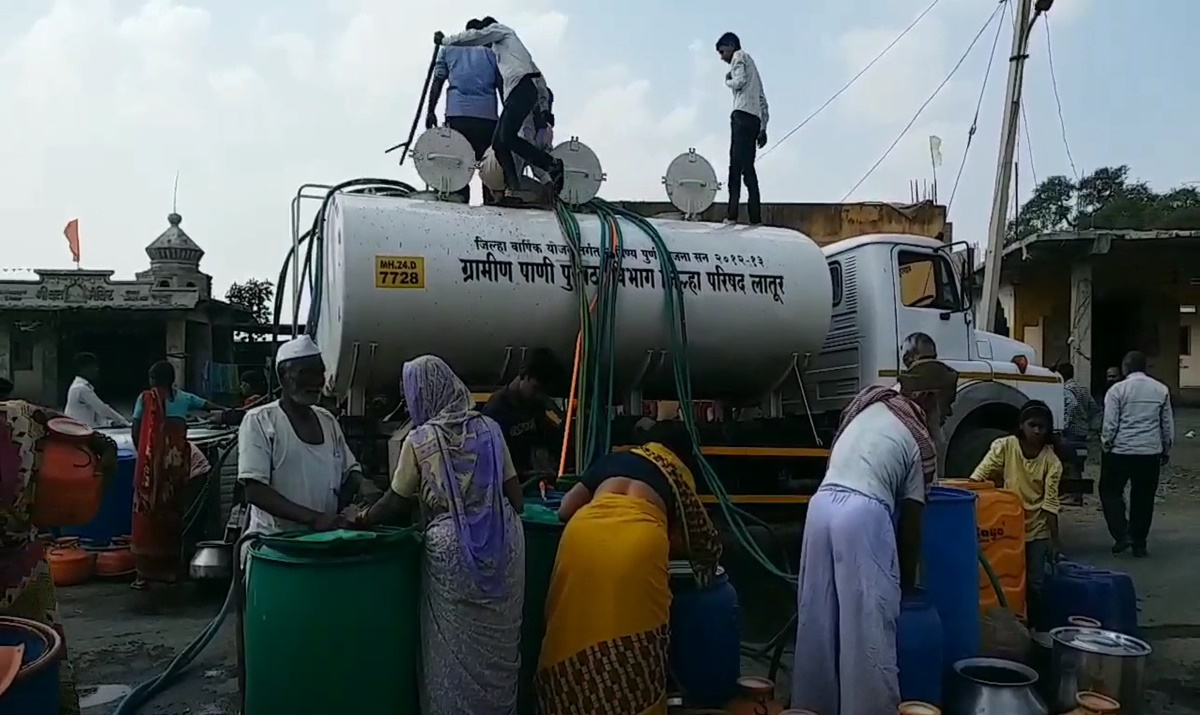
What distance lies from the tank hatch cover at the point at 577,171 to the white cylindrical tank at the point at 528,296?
0.94 feet

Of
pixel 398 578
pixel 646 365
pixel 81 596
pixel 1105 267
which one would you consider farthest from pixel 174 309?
pixel 398 578

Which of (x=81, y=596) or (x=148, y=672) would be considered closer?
(x=148, y=672)

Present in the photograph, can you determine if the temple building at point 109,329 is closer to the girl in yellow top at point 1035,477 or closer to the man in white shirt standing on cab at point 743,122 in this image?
the man in white shirt standing on cab at point 743,122

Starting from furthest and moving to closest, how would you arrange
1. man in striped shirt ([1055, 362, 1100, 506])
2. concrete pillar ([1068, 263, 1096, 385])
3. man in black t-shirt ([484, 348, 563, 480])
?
concrete pillar ([1068, 263, 1096, 385]) → man in striped shirt ([1055, 362, 1100, 506]) → man in black t-shirt ([484, 348, 563, 480])

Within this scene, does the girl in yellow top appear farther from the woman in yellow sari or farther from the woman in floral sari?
the woman in floral sari

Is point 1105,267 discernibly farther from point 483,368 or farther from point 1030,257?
point 483,368

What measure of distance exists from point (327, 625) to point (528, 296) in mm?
3520

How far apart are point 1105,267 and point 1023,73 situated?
259 inches

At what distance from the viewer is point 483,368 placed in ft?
20.9

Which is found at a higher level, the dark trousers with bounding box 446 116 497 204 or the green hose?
the dark trousers with bounding box 446 116 497 204

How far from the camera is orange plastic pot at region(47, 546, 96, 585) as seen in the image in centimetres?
649

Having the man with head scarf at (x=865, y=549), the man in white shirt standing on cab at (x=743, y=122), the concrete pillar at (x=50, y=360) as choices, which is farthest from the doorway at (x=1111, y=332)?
the concrete pillar at (x=50, y=360)

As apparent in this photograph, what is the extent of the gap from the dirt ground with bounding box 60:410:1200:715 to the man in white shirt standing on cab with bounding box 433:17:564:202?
330 centimetres

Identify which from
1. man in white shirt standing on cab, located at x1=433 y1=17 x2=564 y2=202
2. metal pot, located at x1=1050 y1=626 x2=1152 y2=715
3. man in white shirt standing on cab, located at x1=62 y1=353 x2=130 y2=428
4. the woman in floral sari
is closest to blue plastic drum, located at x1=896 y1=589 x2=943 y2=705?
metal pot, located at x1=1050 y1=626 x2=1152 y2=715
